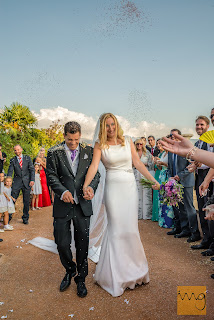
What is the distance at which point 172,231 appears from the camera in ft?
23.1

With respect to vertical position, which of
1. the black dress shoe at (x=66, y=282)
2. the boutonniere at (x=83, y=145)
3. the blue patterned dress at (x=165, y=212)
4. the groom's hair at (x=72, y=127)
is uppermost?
the groom's hair at (x=72, y=127)

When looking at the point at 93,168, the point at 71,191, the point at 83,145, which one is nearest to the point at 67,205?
the point at 71,191

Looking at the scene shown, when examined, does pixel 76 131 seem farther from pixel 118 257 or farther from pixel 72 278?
pixel 72 278

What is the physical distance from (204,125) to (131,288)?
3.49 metres

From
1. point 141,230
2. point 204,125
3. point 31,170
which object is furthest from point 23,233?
point 204,125

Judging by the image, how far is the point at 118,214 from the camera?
13.5 ft

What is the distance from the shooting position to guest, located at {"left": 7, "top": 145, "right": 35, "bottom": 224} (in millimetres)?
8594

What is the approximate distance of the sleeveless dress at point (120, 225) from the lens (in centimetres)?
408

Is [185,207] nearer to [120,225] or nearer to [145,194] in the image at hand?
[145,194]

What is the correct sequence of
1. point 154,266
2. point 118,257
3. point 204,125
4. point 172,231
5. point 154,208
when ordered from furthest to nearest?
1. point 154,208
2. point 172,231
3. point 204,125
4. point 154,266
5. point 118,257

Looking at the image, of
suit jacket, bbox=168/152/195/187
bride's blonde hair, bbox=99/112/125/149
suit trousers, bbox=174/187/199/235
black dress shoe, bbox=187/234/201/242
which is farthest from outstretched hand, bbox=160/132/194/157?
black dress shoe, bbox=187/234/201/242

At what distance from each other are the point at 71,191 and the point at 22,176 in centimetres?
531

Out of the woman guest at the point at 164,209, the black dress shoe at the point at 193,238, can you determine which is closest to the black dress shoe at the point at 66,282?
the black dress shoe at the point at 193,238

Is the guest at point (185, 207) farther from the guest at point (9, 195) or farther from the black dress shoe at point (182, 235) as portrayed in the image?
the guest at point (9, 195)
